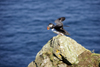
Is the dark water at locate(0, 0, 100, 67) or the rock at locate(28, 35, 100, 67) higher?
the dark water at locate(0, 0, 100, 67)

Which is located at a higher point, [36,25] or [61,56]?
[36,25]

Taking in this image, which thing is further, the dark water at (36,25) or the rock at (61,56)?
the dark water at (36,25)

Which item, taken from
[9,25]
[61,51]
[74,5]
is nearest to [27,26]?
[9,25]

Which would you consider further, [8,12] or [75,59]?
[8,12]

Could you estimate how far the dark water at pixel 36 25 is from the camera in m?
31.0

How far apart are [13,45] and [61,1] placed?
25476mm

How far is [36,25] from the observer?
1550 inches

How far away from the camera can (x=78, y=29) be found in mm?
36875

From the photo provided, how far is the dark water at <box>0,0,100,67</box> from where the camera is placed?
31.0 metres

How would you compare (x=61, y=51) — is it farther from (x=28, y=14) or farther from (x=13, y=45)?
(x=28, y=14)

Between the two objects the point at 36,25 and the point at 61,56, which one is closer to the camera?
the point at 61,56

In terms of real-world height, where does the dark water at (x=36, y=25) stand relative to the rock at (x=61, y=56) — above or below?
above

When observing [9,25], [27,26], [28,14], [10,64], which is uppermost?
[28,14]

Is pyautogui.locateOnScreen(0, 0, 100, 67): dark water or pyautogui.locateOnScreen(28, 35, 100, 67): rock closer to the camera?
pyautogui.locateOnScreen(28, 35, 100, 67): rock
